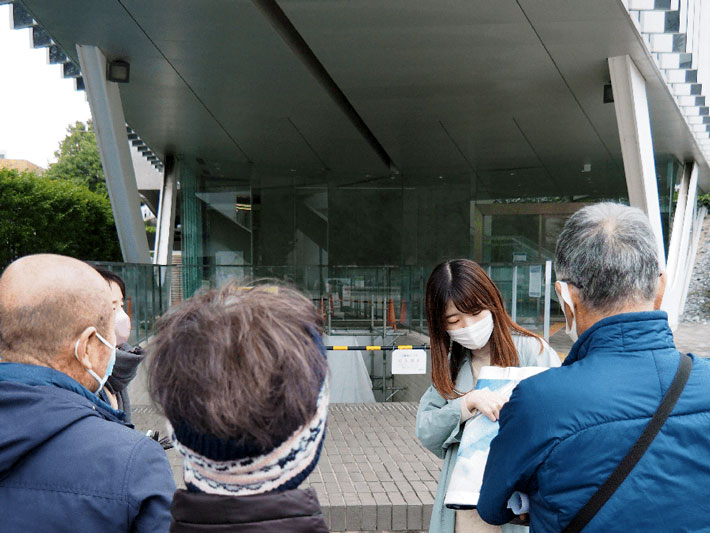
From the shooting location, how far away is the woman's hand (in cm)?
190

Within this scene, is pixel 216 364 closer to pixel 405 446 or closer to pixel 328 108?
pixel 405 446

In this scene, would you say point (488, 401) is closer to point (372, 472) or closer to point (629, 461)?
point (629, 461)

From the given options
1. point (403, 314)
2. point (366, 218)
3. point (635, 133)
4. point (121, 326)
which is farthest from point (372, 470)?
point (366, 218)

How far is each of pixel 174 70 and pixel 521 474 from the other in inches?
450

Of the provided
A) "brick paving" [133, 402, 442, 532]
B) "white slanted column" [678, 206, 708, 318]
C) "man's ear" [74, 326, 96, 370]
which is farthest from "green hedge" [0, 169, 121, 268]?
"white slanted column" [678, 206, 708, 318]

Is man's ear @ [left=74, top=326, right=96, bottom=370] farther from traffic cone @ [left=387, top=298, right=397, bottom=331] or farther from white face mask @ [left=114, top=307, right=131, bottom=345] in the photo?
traffic cone @ [left=387, top=298, right=397, bottom=331]

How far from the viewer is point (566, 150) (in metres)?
16.9

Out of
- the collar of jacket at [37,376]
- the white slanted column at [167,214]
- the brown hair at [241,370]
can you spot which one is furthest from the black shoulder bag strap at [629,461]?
the white slanted column at [167,214]

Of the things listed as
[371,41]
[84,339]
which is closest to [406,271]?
[371,41]

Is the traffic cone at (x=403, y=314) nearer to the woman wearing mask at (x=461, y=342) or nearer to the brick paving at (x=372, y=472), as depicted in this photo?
the brick paving at (x=372, y=472)

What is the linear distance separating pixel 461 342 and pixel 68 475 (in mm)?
1471

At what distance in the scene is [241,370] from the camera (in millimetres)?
1064

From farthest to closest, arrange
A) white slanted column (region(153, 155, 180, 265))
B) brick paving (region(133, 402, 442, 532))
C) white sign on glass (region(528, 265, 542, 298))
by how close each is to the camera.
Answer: white slanted column (region(153, 155, 180, 265)), white sign on glass (region(528, 265, 542, 298)), brick paving (region(133, 402, 442, 532))

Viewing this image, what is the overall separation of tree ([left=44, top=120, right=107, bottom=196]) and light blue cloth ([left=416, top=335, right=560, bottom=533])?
163ft
